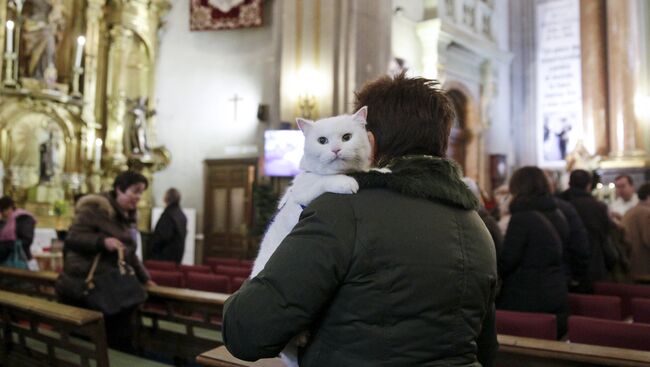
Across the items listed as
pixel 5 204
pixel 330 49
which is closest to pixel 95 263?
pixel 5 204

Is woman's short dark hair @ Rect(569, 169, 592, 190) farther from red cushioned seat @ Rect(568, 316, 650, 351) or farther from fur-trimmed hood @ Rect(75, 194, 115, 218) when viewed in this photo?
fur-trimmed hood @ Rect(75, 194, 115, 218)

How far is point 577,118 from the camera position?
14.4 metres

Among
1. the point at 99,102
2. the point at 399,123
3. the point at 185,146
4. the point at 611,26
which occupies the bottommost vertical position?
the point at 399,123

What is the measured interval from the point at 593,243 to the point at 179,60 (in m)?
8.89

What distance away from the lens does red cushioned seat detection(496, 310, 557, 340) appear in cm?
283

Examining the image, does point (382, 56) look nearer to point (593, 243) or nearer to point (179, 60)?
point (179, 60)

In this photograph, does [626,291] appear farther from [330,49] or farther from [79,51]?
[79,51]

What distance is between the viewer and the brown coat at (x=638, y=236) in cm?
489

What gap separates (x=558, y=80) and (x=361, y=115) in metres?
15.0

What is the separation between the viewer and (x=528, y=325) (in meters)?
2.86

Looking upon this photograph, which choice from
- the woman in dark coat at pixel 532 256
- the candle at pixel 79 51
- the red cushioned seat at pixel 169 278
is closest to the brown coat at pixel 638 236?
the woman in dark coat at pixel 532 256

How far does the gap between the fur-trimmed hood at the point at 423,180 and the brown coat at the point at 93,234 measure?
8.61 feet

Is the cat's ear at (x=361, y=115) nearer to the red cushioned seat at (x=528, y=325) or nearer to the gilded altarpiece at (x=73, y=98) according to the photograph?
the red cushioned seat at (x=528, y=325)

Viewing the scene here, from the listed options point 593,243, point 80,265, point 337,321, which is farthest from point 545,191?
point 80,265
